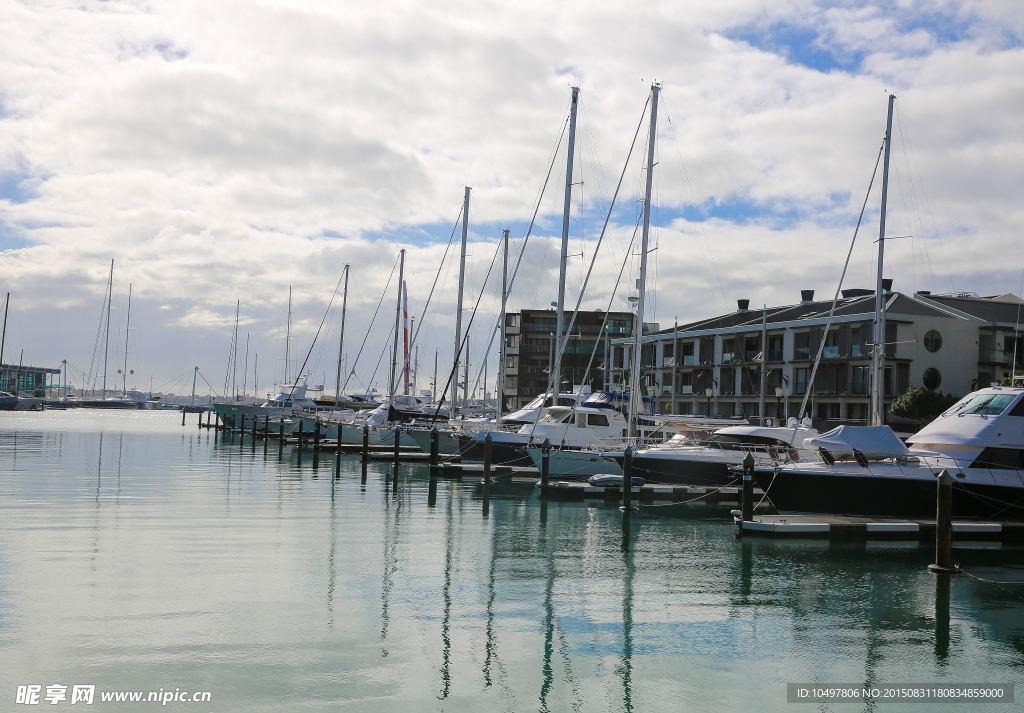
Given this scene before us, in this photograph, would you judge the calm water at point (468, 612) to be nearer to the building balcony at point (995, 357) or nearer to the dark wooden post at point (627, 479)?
the dark wooden post at point (627, 479)

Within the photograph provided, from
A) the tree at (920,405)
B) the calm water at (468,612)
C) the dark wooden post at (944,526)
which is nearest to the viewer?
the calm water at (468,612)

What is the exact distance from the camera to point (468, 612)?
13.2 meters

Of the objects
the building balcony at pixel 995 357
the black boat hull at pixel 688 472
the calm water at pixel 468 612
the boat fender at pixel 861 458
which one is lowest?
the calm water at pixel 468 612

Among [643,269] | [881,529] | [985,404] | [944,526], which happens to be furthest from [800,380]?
[944,526]

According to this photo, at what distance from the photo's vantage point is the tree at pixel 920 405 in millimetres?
48344

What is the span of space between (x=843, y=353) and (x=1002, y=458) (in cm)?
3457

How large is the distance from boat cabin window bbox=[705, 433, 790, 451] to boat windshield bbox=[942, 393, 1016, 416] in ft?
19.5

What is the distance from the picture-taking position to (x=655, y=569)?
17453mm

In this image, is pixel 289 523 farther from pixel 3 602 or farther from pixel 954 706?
pixel 954 706

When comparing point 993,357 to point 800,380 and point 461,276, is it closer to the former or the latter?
point 800,380

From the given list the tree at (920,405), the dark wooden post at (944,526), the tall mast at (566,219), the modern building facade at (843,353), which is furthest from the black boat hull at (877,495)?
the tree at (920,405)

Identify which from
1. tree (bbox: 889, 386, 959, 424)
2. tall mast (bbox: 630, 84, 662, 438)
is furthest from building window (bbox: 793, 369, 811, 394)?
tall mast (bbox: 630, 84, 662, 438)

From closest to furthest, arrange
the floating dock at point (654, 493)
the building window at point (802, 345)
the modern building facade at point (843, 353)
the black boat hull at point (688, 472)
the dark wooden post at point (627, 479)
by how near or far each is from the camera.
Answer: the dark wooden post at point (627, 479), the floating dock at point (654, 493), the black boat hull at point (688, 472), the modern building facade at point (843, 353), the building window at point (802, 345)

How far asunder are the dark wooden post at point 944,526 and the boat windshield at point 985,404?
296 inches
